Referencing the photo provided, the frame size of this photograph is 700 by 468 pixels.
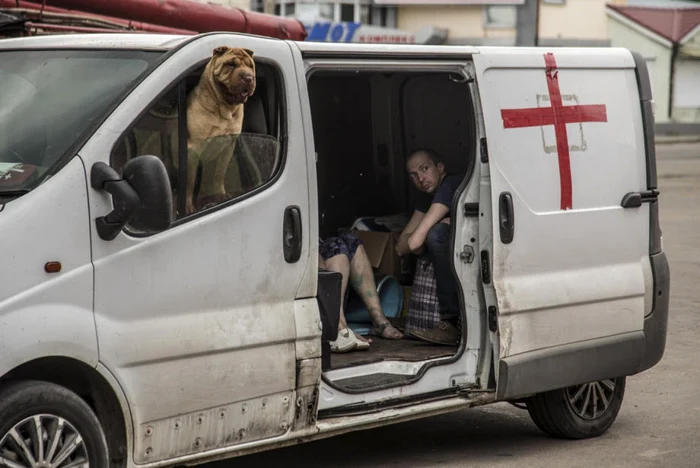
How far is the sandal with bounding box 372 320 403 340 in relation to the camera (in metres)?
7.53

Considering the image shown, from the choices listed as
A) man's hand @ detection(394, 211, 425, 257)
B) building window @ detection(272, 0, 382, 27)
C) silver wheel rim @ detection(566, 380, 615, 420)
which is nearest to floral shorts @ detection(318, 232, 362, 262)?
man's hand @ detection(394, 211, 425, 257)

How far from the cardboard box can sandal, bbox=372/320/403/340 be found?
42 centimetres

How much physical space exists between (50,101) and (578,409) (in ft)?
11.6

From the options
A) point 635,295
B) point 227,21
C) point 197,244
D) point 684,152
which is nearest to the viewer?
point 197,244

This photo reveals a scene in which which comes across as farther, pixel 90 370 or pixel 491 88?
pixel 491 88

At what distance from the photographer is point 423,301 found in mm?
7453

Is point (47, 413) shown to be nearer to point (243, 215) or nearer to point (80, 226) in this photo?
point (80, 226)

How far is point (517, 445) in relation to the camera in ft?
24.5

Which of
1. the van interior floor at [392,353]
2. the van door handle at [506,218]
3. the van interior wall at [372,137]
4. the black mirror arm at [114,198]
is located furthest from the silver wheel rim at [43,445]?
the van interior wall at [372,137]

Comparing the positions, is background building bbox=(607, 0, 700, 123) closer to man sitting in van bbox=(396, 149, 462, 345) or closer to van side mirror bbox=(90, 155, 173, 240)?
man sitting in van bbox=(396, 149, 462, 345)

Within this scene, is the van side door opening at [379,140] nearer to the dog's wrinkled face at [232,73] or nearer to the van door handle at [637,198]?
the van door handle at [637,198]

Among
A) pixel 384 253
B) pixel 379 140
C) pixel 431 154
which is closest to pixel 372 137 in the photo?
pixel 379 140

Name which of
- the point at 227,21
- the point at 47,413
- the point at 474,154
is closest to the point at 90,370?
the point at 47,413

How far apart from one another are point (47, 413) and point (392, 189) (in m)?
3.93
